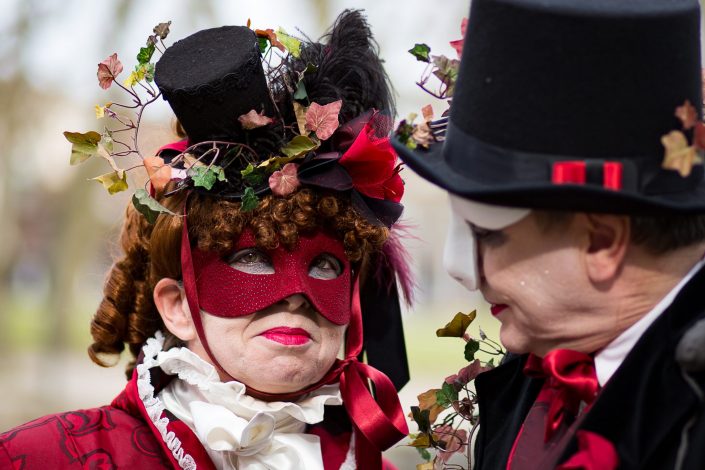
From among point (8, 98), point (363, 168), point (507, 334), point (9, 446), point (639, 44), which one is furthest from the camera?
point (8, 98)

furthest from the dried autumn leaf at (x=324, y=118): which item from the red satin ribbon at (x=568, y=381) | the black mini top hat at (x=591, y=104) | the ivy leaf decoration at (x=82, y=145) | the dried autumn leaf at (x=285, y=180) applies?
the red satin ribbon at (x=568, y=381)

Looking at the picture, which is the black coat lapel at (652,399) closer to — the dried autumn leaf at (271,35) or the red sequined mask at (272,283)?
the red sequined mask at (272,283)

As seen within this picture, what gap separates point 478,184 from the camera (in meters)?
2.16

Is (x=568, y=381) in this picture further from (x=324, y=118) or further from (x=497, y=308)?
(x=324, y=118)

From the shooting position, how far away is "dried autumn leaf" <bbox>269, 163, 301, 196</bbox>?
293 centimetres

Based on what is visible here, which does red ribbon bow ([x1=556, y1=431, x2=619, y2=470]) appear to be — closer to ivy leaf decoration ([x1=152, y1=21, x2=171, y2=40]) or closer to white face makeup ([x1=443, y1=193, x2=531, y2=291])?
white face makeup ([x1=443, y1=193, x2=531, y2=291])

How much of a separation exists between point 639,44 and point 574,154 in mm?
263

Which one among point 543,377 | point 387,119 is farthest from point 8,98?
point 543,377

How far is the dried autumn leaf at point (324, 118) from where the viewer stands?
116 inches

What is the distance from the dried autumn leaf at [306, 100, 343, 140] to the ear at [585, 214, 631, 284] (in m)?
1.02

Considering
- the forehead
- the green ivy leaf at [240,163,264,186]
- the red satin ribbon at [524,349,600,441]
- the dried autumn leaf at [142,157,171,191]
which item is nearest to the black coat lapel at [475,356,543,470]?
the red satin ribbon at [524,349,600,441]

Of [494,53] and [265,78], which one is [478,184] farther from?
[265,78]

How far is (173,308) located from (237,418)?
46 centimetres

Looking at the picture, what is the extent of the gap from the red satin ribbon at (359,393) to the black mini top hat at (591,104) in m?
1.13
